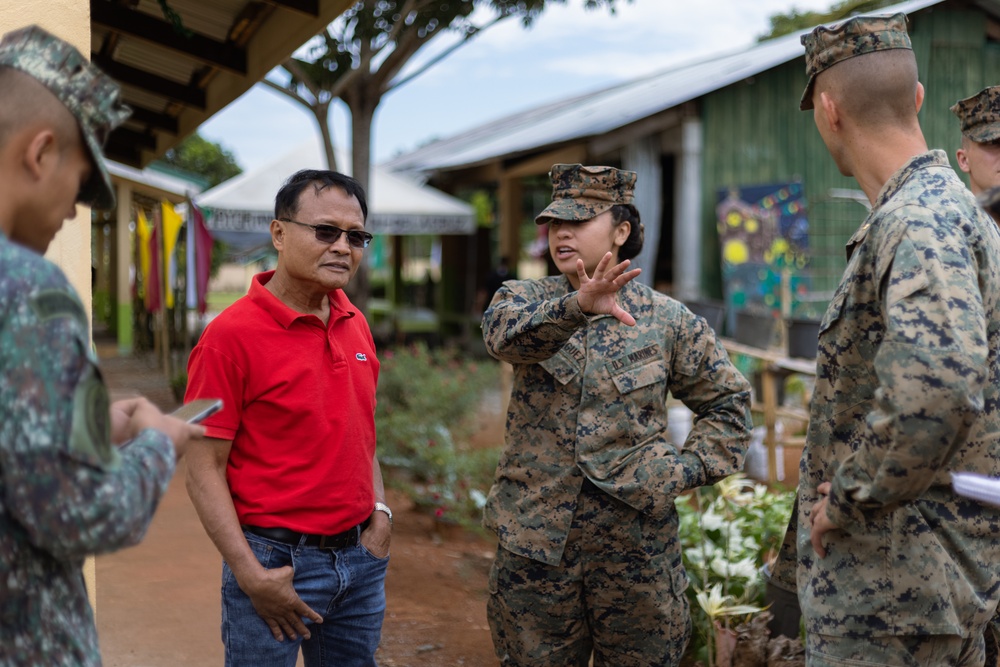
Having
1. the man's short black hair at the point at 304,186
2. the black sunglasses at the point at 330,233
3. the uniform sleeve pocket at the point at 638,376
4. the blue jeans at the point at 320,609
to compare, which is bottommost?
the blue jeans at the point at 320,609

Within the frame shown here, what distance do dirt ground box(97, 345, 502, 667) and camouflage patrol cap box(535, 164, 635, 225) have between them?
2.47 m

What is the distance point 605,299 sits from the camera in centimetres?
283

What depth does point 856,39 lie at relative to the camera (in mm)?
2307

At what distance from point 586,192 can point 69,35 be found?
1779mm

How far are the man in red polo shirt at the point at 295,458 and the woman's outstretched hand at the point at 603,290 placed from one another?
2.16 feet

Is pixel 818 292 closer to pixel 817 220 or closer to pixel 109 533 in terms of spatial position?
pixel 817 220

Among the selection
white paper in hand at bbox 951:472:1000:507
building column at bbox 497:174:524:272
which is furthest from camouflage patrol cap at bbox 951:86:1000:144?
building column at bbox 497:174:524:272

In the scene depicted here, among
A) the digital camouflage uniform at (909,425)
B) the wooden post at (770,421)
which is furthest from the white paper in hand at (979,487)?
the wooden post at (770,421)

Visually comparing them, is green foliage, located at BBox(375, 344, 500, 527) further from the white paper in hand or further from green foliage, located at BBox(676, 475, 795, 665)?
the white paper in hand

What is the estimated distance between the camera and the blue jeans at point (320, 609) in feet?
8.66

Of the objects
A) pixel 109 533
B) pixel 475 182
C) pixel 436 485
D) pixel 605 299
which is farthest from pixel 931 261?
pixel 475 182

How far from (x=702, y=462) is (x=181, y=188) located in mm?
18031

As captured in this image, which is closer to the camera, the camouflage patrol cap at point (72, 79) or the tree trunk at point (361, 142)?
the camouflage patrol cap at point (72, 79)

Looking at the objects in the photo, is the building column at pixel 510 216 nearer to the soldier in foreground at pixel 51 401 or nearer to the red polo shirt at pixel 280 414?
the red polo shirt at pixel 280 414
